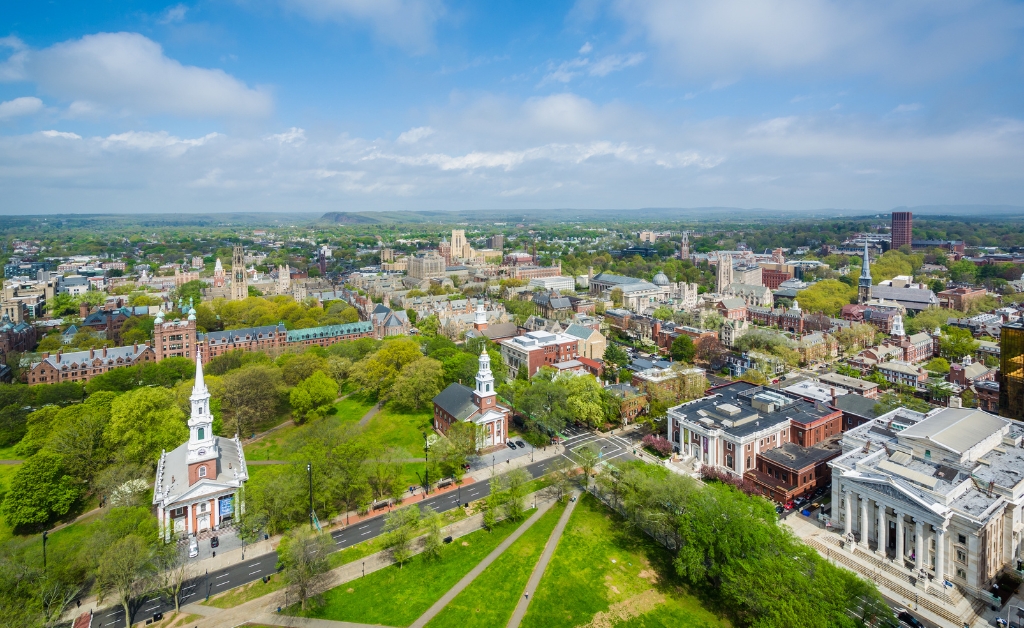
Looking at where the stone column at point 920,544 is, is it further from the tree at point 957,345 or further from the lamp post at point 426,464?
the tree at point 957,345

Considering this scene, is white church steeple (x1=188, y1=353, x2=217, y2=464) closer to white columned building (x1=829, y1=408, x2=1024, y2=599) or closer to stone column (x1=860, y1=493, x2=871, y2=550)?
white columned building (x1=829, y1=408, x2=1024, y2=599)

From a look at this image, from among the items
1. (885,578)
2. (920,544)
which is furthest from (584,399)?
(920,544)

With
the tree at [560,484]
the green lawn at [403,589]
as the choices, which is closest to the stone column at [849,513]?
the tree at [560,484]

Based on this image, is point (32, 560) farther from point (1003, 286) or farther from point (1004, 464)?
point (1003, 286)

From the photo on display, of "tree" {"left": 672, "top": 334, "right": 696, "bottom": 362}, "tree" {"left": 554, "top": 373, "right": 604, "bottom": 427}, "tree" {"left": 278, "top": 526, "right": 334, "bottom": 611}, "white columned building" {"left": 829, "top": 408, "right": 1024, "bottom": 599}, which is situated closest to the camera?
"tree" {"left": 278, "top": 526, "right": 334, "bottom": 611}

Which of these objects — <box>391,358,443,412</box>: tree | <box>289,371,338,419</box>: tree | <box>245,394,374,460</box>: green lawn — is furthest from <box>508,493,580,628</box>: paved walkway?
<box>289,371,338,419</box>: tree
